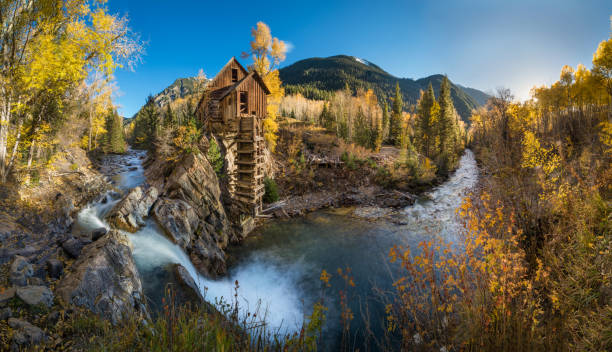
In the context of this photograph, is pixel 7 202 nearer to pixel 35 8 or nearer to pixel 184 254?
pixel 184 254

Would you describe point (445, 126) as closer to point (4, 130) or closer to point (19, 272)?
point (19, 272)

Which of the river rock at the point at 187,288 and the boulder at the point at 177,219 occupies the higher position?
the boulder at the point at 177,219

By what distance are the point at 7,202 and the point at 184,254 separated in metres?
5.36

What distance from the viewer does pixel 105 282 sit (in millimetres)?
5211

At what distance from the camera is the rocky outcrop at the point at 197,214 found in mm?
10242

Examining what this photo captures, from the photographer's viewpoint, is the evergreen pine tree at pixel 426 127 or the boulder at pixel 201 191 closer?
the boulder at pixel 201 191

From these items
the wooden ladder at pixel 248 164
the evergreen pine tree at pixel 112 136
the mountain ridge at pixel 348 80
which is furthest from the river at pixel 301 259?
the mountain ridge at pixel 348 80

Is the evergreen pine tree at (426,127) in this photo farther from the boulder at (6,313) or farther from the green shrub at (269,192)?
the boulder at (6,313)

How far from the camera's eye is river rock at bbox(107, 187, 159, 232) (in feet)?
30.3

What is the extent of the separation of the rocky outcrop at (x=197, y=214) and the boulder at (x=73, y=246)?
12.6ft

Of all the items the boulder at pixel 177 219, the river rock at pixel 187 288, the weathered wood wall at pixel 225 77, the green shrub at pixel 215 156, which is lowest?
the river rock at pixel 187 288

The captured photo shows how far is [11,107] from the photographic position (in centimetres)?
797

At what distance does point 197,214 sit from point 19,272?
25.4 ft

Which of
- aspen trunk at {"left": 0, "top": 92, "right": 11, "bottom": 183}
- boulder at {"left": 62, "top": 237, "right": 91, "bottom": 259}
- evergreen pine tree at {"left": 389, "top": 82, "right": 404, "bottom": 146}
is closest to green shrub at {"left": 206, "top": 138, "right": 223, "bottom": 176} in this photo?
aspen trunk at {"left": 0, "top": 92, "right": 11, "bottom": 183}
